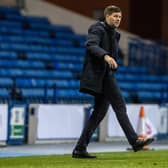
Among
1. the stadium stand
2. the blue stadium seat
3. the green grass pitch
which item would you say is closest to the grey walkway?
the stadium stand

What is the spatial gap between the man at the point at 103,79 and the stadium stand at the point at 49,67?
249 inches

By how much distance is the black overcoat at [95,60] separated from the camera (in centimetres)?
881

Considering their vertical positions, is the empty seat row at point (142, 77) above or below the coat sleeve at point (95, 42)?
below

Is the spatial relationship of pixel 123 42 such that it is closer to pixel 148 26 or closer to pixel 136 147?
pixel 148 26

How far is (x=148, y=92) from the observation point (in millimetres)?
19344

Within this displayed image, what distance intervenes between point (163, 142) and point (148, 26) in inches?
403

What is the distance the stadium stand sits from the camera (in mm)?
16534

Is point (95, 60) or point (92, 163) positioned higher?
point (95, 60)

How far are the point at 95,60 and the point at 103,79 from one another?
0.91ft

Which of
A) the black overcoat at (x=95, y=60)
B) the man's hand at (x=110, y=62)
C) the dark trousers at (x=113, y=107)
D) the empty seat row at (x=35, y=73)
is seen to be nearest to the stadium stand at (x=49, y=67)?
the empty seat row at (x=35, y=73)

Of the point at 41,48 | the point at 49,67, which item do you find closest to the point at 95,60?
the point at 49,67

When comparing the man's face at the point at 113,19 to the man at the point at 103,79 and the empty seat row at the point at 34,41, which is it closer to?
the man at the point at 103,79

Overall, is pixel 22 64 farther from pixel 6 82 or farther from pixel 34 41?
pixel 34 41

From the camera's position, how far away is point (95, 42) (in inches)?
346
